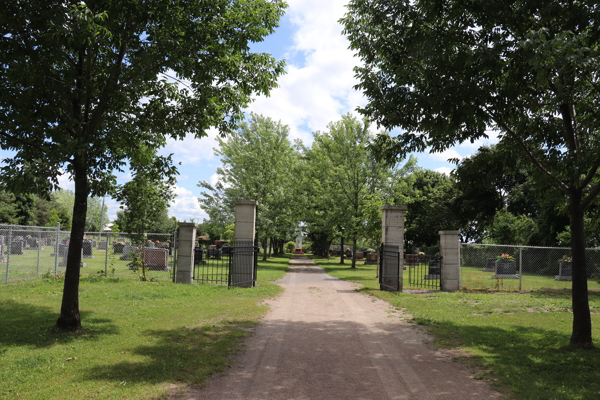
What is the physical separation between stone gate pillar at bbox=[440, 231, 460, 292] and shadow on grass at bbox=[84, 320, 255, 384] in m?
9.88

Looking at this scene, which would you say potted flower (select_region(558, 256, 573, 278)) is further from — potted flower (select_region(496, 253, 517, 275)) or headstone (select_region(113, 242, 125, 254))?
headstone (select_region(113, 242, 125, 254))

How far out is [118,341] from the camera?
6957 millimetres

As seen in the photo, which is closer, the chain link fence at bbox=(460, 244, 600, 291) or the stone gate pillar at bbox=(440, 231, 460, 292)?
the stone gate pillar at bbox=(440, 231, 460, 292)

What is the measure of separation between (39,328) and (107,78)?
15.4 ft

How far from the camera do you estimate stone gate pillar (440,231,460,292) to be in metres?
15.7

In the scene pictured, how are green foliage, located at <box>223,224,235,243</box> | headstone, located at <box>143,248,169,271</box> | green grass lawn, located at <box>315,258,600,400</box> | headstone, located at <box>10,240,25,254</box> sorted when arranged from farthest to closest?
green foliage, located at <box>223,224,235,243</box> < headstone, located at <box>10,240,25,254</box> < headstone, located at <box>143,248,169,271</box> < green grass lawn, located at <box>315,258,600,400</box>

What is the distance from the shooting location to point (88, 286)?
13250 mm

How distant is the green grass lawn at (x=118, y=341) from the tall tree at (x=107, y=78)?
0.95m

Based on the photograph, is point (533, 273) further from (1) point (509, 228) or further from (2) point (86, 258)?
(2) point (86, 258)

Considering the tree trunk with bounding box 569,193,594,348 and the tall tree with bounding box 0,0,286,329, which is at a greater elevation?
the tall tree with bounding box 0,0,286,329

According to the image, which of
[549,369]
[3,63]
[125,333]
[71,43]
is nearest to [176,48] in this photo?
[71,43]

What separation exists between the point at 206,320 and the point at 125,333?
178 centimetres

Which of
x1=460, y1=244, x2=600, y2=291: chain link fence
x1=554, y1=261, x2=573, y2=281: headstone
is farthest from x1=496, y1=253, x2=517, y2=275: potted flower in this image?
x1=554, y1=261, x2=573, y2=281: headstone

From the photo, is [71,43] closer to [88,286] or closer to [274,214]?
[88,286]
